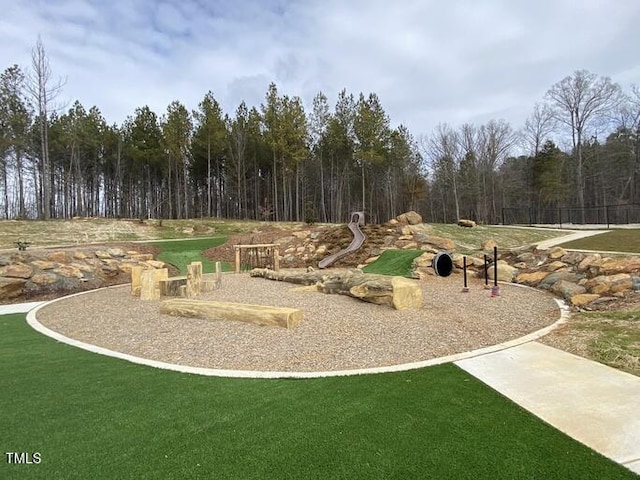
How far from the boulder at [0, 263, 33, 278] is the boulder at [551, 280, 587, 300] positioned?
12323 mm

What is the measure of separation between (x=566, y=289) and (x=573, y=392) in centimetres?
506

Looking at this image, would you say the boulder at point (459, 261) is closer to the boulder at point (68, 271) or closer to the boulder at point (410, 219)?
the boulder at point (410, 219)

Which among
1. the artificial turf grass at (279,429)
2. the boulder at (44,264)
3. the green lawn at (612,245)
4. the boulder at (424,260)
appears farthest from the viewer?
the green lawn at (612,245)

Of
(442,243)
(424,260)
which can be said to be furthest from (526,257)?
(442,243)

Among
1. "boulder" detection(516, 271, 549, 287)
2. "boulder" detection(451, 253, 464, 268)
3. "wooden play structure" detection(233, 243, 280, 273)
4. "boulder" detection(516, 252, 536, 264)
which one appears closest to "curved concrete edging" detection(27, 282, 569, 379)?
"boulder" detection(516, 271, 549, 287)

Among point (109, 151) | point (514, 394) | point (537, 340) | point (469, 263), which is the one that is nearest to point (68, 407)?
point (514, 394)

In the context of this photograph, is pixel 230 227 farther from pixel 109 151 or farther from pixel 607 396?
pixel 607 396

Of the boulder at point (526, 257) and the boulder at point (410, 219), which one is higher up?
the boulder at point (410, 219)

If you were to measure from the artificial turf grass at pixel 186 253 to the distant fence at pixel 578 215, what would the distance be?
2284 centimetres

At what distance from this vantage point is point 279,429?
2.73 metres

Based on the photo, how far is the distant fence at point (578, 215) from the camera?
29.4 meters

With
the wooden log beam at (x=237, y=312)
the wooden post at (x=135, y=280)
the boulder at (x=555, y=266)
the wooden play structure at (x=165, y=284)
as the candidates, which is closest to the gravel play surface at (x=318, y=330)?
the wooden log beam at (x=237, y=312)

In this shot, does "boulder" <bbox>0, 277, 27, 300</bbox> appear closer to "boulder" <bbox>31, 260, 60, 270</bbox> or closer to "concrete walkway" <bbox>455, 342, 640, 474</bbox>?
"boulder" <bbox>31, 260, 60, 270</bbox>

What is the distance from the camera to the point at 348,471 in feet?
7.21
